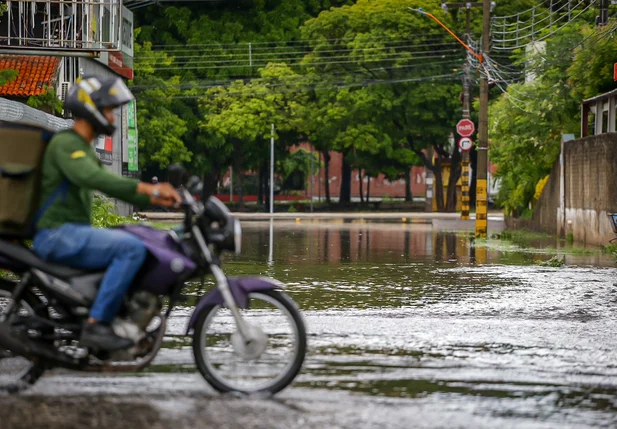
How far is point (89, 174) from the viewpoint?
6965 millimetres

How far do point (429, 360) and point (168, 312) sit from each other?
2.42m

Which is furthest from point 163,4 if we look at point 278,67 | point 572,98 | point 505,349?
point 505,349

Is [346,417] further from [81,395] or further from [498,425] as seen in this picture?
[81,395]

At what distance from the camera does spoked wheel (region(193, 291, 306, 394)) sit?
718cm

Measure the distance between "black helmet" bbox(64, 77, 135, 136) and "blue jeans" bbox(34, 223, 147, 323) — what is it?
0.65 m

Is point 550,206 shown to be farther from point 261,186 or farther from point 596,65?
point 261,186

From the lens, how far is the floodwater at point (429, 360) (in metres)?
6.71

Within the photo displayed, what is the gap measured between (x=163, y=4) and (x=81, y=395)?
6374 centimetres

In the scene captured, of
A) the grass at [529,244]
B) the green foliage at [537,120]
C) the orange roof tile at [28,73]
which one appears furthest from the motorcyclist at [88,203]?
the green foliage at [537,120]

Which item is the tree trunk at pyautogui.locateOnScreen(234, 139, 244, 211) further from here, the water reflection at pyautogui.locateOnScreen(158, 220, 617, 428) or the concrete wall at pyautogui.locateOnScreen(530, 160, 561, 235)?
the water reflection at pyautogui.locateOnScreen(158, 220, 617, 428)

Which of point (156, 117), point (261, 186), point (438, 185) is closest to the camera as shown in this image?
point (156, 117)

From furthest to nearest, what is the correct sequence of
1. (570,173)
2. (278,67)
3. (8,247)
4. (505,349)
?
(278,67) < (570,173) < (505,349) < (8,247)

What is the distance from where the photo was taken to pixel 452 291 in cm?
1512

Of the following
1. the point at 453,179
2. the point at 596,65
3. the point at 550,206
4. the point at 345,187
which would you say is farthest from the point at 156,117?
the point at 596,65
